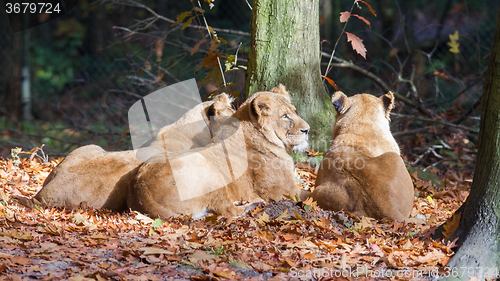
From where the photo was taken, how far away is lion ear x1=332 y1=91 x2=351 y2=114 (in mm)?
5559

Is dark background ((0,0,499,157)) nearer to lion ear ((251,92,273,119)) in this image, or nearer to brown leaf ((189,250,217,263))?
lion ear ((251,92,273,119))

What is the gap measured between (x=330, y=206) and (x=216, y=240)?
1.39 metres

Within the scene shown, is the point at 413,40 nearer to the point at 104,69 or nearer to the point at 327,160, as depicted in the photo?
the point at 104,69

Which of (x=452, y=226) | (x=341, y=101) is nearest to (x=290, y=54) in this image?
(x=341, y=101)

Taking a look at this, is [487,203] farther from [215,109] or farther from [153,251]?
[215,109]

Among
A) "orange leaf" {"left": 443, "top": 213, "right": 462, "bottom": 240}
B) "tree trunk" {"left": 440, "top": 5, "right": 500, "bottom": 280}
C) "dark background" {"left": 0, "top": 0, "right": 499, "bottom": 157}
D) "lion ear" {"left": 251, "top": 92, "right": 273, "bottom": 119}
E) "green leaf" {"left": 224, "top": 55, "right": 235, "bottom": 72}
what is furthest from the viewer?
"dark background" {"left": 0, "top": 0, "right": 499, "bottom": 157}

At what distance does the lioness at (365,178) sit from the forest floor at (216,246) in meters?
0.17

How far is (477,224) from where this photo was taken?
3.60 m

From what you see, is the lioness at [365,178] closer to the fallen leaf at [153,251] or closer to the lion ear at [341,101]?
the lion ear at [341,101]

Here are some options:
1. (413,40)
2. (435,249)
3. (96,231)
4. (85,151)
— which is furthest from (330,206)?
(413,40)

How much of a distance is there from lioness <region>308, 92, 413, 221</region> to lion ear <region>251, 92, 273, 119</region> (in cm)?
85

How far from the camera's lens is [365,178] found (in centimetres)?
460

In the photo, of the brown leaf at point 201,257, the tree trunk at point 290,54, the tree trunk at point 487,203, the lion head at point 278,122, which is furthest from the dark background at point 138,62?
the brown leaf at point 201,257

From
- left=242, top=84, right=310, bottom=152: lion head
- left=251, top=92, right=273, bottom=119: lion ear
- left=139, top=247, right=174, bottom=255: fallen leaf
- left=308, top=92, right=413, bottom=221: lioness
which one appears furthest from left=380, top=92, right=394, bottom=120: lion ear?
left=139, top=247, right=174, bottom=255: fallen leaf
